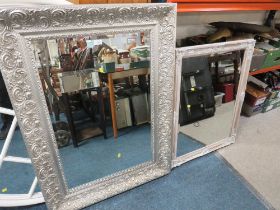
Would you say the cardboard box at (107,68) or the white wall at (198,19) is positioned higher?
the white wall at (198,19)

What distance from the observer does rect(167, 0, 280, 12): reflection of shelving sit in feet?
3.59

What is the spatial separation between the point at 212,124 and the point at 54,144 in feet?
3.63

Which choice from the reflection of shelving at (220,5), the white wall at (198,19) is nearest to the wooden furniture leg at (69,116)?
the reflection of shelving at (220,5)

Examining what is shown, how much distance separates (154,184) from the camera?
1.28 meters

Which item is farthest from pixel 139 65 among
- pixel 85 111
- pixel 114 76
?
pixel 85 111

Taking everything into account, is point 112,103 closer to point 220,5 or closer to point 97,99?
point 97,99

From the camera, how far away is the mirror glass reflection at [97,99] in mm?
896

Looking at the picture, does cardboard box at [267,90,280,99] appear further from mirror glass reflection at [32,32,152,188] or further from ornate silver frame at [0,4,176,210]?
mirror glass reflection at [32,32,152,188]

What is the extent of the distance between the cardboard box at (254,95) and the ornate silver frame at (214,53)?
50 centimetres

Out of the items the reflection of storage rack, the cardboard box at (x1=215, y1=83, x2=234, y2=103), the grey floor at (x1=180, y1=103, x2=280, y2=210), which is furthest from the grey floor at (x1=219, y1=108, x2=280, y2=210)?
the reflection of storage rack

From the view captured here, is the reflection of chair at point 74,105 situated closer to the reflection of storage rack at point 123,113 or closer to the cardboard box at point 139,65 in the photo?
the reflection of storage rack at point 123,113

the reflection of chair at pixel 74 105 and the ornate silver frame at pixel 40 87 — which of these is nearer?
the ornate silver frame at pixel 40 87

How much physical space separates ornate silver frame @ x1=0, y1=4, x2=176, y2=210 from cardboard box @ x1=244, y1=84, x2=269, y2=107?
1104 mm

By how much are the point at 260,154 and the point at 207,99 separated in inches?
23.7
